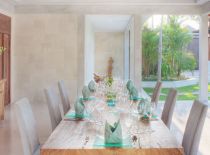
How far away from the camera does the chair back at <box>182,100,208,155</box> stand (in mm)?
1892

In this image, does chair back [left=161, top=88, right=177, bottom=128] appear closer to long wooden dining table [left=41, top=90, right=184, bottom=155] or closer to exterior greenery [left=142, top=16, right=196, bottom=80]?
long wooden dining table [left=41, top=90, right=184, bottom=155]

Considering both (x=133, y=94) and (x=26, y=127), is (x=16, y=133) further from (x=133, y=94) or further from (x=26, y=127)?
(x=26, y=127)

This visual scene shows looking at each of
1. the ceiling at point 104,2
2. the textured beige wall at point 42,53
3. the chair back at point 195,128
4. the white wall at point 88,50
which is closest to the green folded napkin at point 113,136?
the chair back at point 195,128

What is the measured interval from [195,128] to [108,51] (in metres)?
9.66

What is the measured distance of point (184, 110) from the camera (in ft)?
20.3

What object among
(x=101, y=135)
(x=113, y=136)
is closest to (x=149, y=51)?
(x=101, y=135)

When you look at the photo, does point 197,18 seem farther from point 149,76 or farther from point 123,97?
point 123,97

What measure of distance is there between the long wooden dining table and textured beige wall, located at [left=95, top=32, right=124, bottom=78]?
30.1 feet

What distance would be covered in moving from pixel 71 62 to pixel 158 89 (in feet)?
12.1

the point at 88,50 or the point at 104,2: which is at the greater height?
the point at 104,2

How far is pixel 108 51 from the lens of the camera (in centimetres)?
1146

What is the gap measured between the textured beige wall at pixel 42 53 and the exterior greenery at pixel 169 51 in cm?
194

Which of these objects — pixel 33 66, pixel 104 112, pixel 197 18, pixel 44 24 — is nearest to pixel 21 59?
pixel 33 66

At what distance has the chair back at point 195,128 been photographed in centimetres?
189
